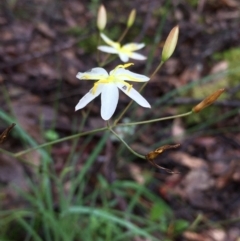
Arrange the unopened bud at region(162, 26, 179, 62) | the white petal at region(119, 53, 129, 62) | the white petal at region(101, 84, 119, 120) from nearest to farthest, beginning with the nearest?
the white petal at region(101, 84, 119, 120) → the unopened bud at region(162, 26, 179, 62) → the white petal at region(119, 53, 129, 62)

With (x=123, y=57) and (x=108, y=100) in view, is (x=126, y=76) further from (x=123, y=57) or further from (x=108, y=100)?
(x=123, y=57)

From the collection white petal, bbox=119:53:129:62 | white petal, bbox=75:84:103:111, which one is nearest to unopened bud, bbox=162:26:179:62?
white petal, bbox=75:84:103:111

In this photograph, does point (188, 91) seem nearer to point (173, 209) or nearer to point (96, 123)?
point (96, 123)

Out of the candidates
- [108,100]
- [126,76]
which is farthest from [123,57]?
[108,100]

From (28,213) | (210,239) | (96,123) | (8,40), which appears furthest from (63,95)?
(210,239)

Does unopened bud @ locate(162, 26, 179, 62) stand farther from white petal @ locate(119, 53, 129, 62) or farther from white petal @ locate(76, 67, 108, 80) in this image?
white petal @ locate(119, 53, 129, 62)

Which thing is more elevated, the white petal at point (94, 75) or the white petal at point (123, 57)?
the white petal at point (123, 57)

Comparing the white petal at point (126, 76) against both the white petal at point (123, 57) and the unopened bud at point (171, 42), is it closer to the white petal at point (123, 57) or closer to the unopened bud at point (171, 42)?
the unopened bud at point (171, 42)

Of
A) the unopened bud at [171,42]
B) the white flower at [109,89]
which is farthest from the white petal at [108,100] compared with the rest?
the unopened bud at [171,42]
